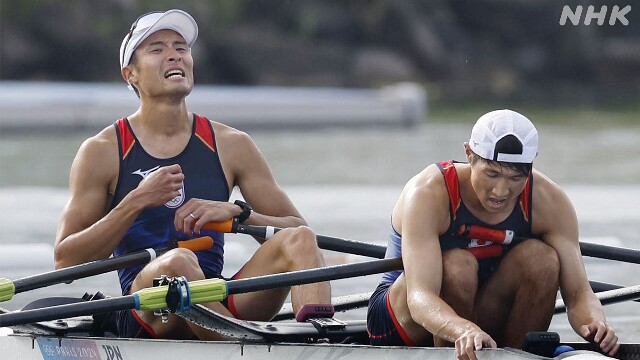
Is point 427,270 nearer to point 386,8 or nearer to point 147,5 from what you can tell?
point 147,5

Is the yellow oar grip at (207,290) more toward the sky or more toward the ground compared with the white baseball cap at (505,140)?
more toward the ground

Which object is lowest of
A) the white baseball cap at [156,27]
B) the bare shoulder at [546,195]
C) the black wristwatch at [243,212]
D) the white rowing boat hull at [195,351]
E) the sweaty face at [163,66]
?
the white rowing boat hull at [195,351]

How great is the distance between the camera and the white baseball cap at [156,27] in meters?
5.05

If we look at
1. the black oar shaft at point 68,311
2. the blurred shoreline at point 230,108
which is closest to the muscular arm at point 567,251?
the black oar shaft at point 68,311

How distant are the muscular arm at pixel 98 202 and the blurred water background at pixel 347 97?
6.13 ft

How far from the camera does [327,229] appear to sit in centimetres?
974

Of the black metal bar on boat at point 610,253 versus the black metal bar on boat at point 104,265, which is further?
the black metal bar on boat at point 610,253

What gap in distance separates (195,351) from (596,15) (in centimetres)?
3194

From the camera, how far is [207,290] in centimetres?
435

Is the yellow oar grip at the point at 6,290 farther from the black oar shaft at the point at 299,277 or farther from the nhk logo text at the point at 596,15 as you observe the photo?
the nhk logo text at the point at 596,15

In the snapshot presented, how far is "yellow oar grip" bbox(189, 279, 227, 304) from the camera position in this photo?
4324 mm

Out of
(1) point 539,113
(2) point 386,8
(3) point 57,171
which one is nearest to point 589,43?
(2) point 386,8

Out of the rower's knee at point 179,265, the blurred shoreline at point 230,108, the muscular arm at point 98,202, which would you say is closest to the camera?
the rower's knee at point 179,265

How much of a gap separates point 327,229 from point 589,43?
23515 mm
